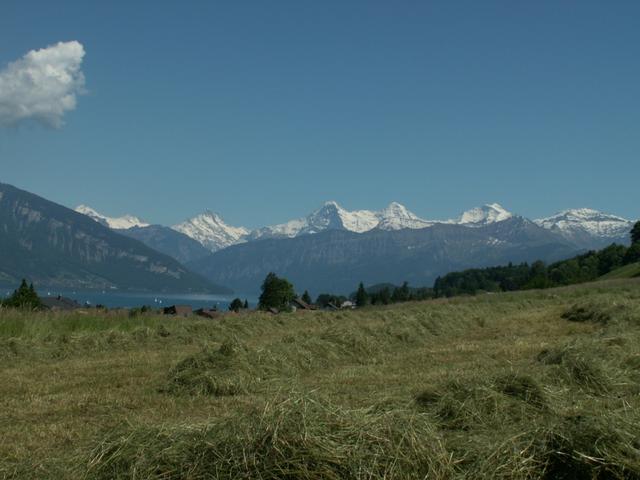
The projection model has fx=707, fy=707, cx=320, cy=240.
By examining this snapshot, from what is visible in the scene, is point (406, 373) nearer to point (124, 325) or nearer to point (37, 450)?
point (37, 450)

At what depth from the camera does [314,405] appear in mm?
7184

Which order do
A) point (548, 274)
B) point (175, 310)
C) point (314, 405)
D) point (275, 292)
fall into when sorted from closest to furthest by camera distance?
point (314, 405), point (175, 310), point (275, 292), point (548, 274)

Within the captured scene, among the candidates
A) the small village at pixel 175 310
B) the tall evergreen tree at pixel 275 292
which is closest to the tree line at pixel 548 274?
the tall evergreen tree at pixel 275 292

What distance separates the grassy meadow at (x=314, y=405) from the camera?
640 cm

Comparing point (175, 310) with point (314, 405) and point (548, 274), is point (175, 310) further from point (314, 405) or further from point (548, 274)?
point (548, 274)

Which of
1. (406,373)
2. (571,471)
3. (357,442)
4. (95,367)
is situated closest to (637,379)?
(406,373)

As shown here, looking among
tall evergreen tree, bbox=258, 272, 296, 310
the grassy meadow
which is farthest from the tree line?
the grassy meadow

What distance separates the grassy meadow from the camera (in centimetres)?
640

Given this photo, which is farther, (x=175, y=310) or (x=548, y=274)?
(x=548, y=274)

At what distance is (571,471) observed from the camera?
20.9 feet

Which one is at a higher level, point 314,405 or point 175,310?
point 314,405

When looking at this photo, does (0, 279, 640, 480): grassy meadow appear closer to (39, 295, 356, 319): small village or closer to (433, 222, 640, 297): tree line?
(39, 295, 356, 319): small village

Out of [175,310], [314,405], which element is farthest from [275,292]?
[314,405]

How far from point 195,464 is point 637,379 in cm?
824
